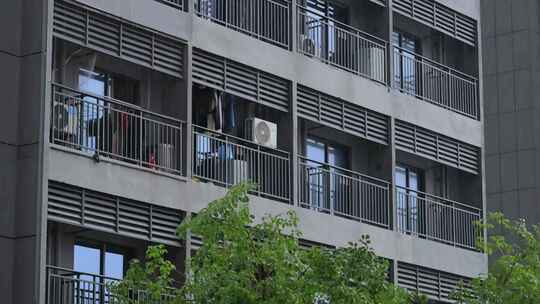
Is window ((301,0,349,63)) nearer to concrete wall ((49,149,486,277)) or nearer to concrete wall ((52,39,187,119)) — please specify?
concrete wall ((49,149,486,277))

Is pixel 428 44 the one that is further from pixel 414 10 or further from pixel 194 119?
pixel 194 119

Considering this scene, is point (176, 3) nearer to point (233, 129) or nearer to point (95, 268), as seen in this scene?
point (233, 129)

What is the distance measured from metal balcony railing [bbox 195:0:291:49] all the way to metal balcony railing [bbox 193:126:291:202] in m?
2.29

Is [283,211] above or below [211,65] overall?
below

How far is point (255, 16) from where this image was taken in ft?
116

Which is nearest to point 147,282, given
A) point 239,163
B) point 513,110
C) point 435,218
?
point 239,163

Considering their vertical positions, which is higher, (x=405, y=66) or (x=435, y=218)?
(x=405, y=66)

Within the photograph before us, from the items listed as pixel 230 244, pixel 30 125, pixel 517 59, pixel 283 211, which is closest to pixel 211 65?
pixel 283 211

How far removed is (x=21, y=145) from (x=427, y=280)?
42.9 feet

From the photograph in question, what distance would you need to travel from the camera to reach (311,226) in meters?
35.0

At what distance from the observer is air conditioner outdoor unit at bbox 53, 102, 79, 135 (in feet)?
96.8

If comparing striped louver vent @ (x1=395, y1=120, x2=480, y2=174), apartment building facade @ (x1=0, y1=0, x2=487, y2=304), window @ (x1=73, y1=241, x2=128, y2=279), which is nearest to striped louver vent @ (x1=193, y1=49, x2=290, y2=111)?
apartment building facade @ (x1=0, y1=0, x2=487, y2=304)

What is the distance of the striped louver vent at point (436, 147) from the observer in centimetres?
3938

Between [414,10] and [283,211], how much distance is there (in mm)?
8457
